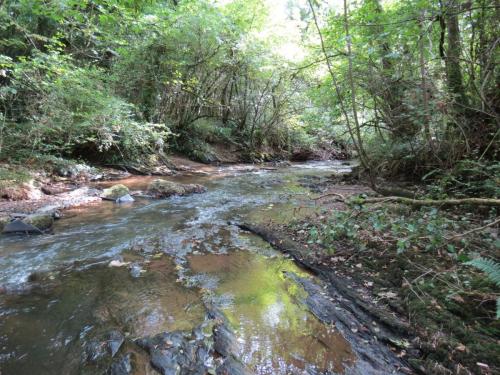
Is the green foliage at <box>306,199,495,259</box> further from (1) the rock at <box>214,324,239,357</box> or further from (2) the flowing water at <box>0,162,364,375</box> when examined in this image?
(1) the rock at <box>214,324,239,357</box>

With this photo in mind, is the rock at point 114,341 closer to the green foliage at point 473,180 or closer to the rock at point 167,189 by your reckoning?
the green foliage at point 473,180

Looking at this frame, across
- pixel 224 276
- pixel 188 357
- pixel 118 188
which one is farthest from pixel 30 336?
pixel 118 188

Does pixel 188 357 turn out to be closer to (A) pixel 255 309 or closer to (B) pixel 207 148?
(A) pixel 255 309

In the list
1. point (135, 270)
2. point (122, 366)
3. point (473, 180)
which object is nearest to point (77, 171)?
point (135, 270)

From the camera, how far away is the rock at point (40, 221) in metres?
5.96

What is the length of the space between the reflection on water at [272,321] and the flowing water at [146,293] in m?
0.01

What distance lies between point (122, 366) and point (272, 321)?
1479mm

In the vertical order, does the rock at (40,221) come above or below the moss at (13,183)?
below

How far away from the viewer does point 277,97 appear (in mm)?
19828

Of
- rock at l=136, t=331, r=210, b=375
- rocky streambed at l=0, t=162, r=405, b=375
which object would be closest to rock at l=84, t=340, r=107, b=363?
rocky streambed at l=0, t=162, r=405, b=375

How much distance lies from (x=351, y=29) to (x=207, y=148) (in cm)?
1179

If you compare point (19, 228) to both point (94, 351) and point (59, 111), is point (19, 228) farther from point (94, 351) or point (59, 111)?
point (59, 111)

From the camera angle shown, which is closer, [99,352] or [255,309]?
[99,352]

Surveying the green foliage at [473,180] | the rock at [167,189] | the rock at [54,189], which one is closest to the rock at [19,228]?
the rock at [54,189]
